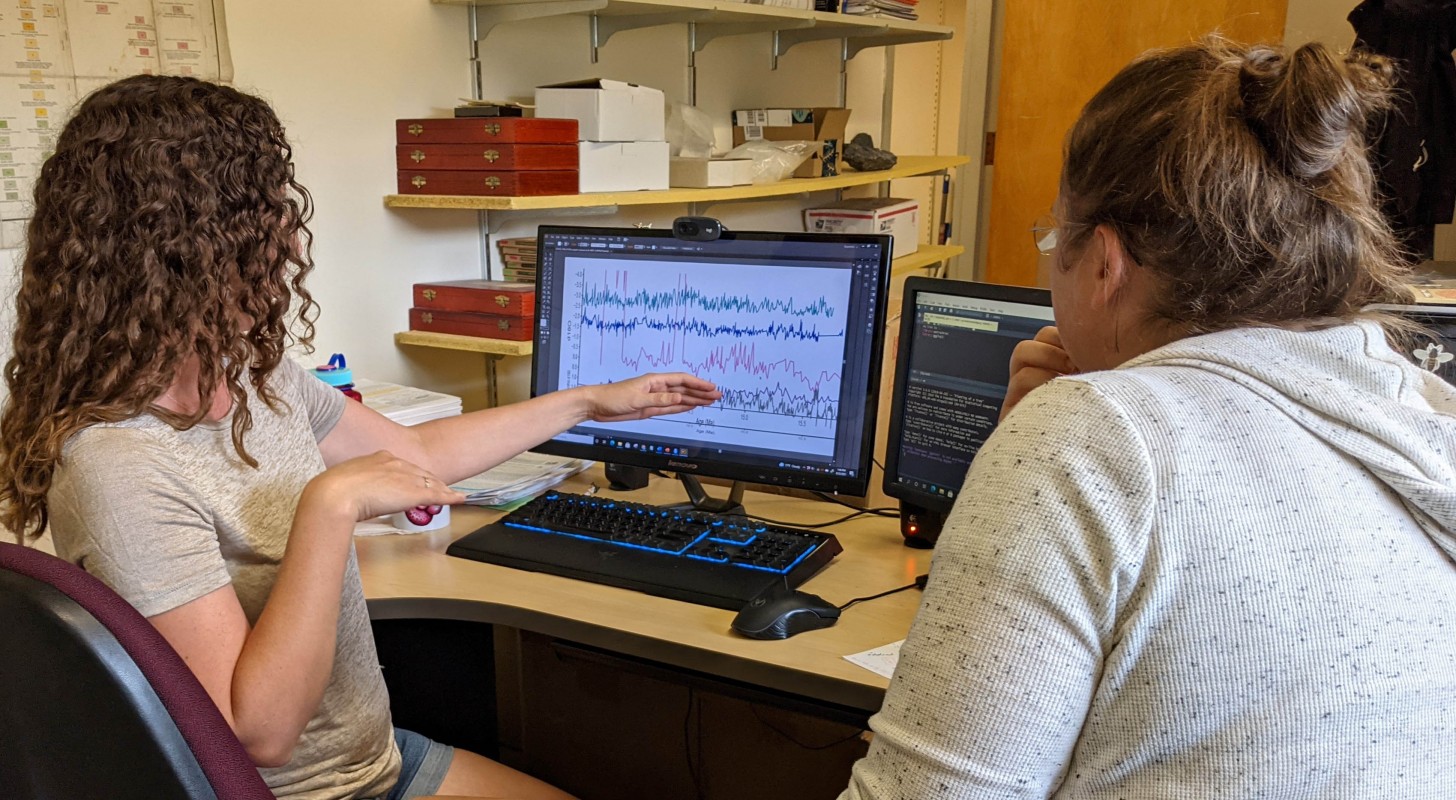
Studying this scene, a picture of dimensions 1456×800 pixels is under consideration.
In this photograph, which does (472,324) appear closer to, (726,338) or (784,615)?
(726,338)

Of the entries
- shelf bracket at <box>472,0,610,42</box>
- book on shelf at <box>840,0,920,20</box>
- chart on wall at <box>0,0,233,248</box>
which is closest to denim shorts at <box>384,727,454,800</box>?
chart on wall at <box>0,0,233,248</box>

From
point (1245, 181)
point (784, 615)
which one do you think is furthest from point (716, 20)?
point (1245, 181)

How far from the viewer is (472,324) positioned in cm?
229

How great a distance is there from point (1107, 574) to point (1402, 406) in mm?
266

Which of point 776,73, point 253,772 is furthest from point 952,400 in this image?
point 776,73

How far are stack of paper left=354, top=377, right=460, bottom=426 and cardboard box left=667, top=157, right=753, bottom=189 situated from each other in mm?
985

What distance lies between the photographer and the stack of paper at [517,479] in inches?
70.5

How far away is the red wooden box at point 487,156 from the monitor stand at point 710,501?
76cm

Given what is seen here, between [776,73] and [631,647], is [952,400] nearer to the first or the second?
[631,647]

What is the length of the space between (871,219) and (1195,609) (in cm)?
297

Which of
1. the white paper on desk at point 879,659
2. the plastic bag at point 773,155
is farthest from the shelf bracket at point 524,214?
the white paper on desk at point 879,659

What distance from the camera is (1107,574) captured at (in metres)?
0.68

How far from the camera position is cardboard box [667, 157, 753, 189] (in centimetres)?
269

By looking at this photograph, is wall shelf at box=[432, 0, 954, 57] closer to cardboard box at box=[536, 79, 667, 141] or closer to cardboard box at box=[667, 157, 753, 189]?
cardboard box at box=[536, 79, 667, 141]
